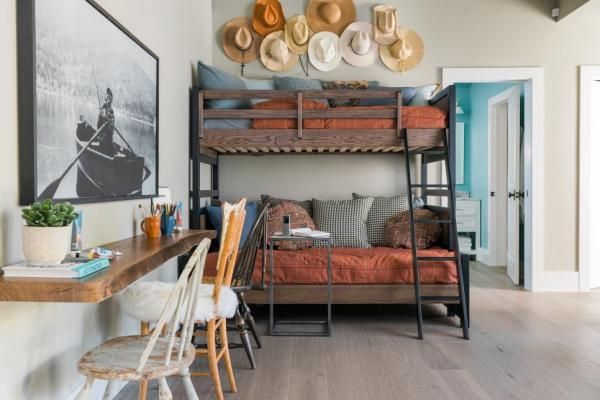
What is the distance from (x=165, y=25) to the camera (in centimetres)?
333

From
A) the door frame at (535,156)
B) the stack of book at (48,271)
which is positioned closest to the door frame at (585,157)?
the door frame at (535,156)

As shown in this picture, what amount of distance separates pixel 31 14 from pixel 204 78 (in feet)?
7.81

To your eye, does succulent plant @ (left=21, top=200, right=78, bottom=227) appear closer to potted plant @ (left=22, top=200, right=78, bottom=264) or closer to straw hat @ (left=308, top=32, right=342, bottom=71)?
potted plant @ (left=22, top=200, right=78, bottom=264)

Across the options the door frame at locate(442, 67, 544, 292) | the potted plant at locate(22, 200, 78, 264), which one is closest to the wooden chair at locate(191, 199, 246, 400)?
the potted plant at locate(22, 200, 78, 264)

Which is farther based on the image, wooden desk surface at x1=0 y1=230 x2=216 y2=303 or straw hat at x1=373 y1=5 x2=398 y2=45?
straw hat at x1=373 y1=5 x2=398 y2=45

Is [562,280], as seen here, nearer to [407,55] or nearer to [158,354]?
[407,55]

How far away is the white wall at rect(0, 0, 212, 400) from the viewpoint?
165cm

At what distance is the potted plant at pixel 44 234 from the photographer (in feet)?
5.00

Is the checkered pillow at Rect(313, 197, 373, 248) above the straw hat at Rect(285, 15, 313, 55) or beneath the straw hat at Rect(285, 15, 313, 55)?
beneath

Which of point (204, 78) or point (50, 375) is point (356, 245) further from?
point (50, 375)

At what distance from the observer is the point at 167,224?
113 inches

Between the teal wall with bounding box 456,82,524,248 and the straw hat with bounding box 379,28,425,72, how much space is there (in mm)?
1841

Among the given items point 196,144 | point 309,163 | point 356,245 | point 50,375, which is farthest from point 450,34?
point 50,375

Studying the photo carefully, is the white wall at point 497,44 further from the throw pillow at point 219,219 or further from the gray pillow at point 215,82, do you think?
the throw pillow at point 219,219
